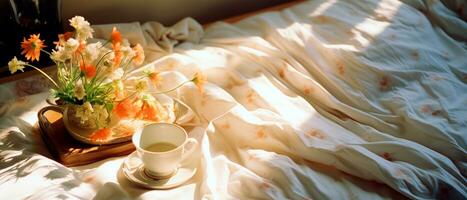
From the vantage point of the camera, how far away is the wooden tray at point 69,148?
1.06 m

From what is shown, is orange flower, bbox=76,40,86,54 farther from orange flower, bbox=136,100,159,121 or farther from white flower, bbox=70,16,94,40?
orange flower, bbox=136,100,159,121

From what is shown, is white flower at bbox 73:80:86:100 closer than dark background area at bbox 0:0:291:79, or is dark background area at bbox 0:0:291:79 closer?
white flower at bbox 73:80:86:100

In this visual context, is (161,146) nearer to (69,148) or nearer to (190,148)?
(190,148)

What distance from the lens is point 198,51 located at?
1.40 metres

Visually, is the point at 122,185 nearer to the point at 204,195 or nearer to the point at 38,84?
the point at 204,195

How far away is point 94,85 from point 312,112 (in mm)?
515

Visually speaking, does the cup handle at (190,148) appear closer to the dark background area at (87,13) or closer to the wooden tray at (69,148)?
the wooden tray at (69,148)

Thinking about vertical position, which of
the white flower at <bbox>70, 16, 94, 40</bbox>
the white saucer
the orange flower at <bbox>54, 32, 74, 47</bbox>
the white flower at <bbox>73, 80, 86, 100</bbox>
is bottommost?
the white saucer

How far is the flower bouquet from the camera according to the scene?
1.00 metres

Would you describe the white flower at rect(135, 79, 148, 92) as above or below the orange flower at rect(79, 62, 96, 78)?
below

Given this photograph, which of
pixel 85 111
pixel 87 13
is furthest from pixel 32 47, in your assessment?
pixel 87 13

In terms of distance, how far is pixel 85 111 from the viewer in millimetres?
1004

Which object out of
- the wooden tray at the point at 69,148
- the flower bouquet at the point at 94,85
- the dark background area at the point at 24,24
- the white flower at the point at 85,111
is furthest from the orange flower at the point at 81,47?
the dark background area at the point at 24,24

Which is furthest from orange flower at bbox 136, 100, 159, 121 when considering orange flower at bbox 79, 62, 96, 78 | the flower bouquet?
orange flower at bbox 79, 62, 96, 78
